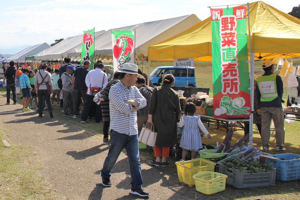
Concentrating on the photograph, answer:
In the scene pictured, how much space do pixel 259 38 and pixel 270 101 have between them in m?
1.55

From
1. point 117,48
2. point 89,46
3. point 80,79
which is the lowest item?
point 80,79

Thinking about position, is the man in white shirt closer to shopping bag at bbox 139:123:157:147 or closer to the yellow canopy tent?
the yellow canopy tent

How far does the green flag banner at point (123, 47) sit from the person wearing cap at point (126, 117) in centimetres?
523

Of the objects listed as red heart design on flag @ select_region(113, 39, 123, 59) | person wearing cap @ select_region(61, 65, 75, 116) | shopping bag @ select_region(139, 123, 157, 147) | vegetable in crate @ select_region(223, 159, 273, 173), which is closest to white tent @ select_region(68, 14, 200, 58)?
person wearing cap @ select_region(61, 65, 75, 116)

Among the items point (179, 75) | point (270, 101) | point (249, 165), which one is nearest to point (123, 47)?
point (270, 101)

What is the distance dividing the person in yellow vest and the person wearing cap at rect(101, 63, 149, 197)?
11.9 ft

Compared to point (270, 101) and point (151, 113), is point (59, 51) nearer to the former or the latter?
point (151, 113)

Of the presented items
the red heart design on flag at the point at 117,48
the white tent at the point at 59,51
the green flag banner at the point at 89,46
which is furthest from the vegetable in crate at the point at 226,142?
the white tent at the point at 59,51

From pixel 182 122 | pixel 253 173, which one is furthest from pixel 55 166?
pixel 253 173

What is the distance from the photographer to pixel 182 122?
18.7ft

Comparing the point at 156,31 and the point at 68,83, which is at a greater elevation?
the point at 156,31

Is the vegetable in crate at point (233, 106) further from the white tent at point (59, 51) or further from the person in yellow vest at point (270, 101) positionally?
the white tent at point (59, 51)

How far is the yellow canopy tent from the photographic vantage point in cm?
572

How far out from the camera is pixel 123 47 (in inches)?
371
